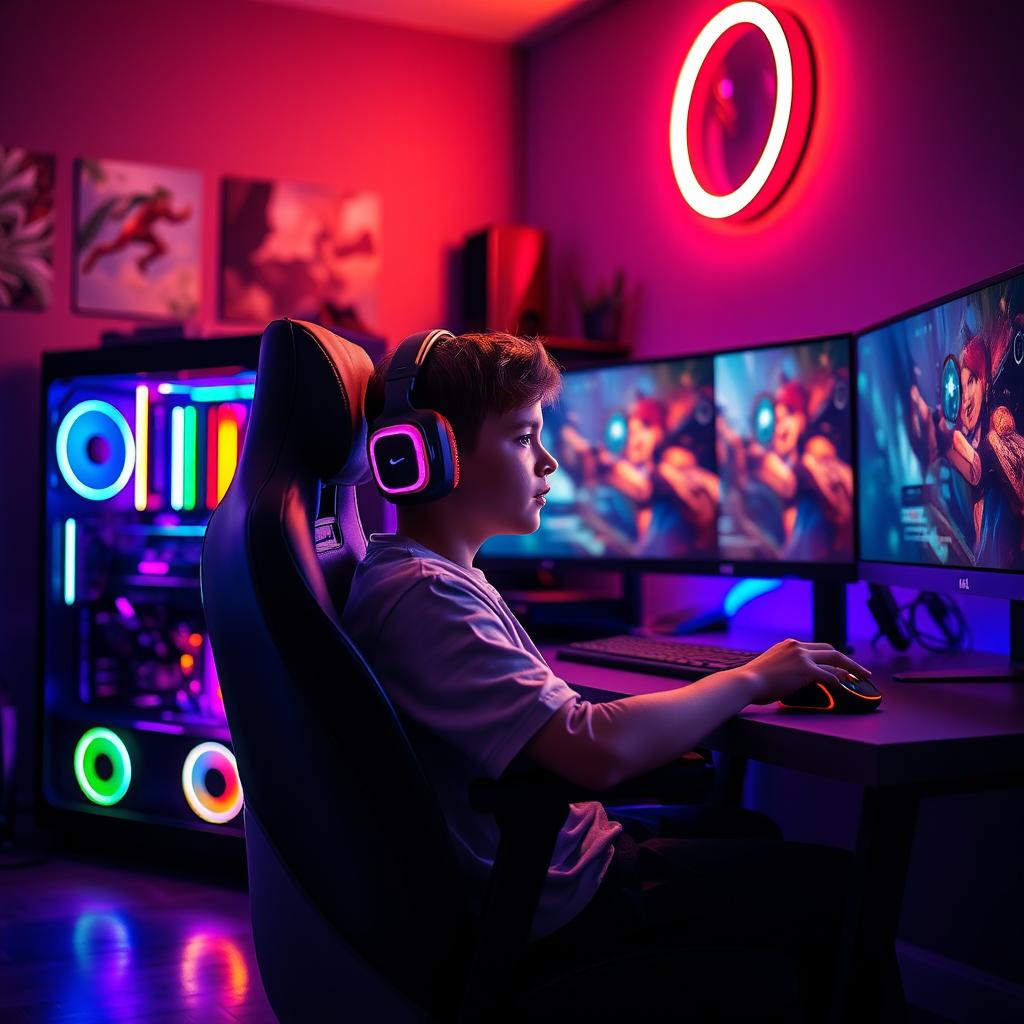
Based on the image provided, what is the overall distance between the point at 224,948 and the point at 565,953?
1.47 metres

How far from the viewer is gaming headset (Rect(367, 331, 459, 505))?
1.22 m

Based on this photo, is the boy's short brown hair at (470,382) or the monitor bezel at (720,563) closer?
the boy's short brown hair at (470,382)

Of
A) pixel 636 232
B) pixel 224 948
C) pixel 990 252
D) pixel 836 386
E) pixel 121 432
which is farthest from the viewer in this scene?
pixel 636 232

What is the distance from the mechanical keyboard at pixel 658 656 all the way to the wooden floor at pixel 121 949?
0.91 metres

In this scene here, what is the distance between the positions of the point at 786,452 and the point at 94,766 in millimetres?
1985

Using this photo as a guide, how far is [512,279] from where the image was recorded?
359 cm

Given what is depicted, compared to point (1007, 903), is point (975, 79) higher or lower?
higher

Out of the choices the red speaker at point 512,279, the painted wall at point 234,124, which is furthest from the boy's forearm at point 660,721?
the painted wall at point 234,124

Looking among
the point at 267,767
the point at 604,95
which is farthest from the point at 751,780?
the point at 604,95

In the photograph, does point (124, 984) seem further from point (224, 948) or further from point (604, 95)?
point (604, 95)

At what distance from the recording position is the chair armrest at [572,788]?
42.6 inches

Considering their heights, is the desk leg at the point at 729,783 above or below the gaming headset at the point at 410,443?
below

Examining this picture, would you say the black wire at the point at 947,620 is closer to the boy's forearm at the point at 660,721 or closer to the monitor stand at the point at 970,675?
the monitor stand at the point at 970,675

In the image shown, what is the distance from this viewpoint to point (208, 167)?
352cm
